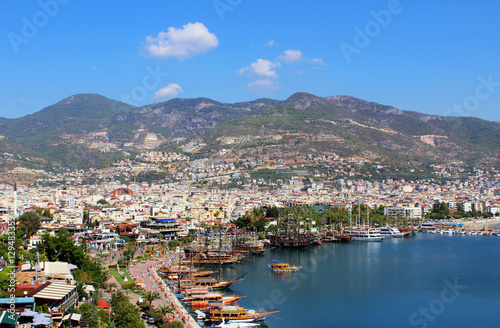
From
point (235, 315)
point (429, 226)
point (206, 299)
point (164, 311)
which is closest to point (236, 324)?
point (235, 315)

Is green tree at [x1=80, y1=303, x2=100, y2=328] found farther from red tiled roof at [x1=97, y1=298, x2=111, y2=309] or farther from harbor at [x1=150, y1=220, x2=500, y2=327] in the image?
harbor at [x1=150, y1=220, x2=500, y2=327]

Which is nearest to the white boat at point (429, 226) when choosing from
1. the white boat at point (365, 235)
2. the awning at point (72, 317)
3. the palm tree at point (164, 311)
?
the white boat at point (365, 235)

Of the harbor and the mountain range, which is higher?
the mountain range

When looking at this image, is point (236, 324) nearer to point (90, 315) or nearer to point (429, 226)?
point (90, 315)

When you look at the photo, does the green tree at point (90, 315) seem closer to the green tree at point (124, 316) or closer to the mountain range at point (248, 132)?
the green tree at point (124, 316)

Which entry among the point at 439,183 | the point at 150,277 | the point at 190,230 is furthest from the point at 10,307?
the point at 439,183

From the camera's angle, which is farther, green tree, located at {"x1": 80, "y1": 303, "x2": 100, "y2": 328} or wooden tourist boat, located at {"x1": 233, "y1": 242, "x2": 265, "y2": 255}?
wooden tourist boat, located at {"x1": 233, "y1": 242, "x2": 265, "y2": 255}

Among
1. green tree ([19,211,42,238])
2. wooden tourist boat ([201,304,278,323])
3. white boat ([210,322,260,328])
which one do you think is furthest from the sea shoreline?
white boat ([210,322,260,328])
